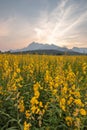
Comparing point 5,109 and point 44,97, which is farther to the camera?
point 44,97

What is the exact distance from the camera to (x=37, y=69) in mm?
6250

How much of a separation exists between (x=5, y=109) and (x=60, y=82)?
88 centimetres

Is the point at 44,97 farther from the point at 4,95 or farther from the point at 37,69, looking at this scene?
the point at 37,69

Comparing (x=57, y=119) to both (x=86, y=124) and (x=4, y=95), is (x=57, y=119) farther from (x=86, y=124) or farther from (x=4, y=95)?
(x=4, y=95)

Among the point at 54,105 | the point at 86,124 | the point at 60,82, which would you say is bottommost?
the point at 86,124

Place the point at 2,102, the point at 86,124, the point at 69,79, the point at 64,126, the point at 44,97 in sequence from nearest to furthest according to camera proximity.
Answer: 1. the point at 64,126
2. the point at 86,124
3. the point at 2,102
4. the point at 69,79
5. the point at 44,97

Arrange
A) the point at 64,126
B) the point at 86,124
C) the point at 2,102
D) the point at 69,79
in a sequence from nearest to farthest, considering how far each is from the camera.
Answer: the point at 64,126 → the point at 86,124 → the point at 2,102 → the point at 69,79

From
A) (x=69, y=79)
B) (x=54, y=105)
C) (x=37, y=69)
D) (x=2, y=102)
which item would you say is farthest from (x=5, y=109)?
(x=37, y=69)

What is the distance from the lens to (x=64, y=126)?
342 centimetres

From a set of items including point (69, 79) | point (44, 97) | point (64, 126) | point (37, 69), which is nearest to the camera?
point (64, 126)

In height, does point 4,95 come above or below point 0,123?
above

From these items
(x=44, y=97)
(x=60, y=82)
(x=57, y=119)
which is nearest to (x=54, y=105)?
(x=57, y=119)

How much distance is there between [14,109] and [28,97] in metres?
0.52

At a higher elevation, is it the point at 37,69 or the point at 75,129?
the point at 37,69
